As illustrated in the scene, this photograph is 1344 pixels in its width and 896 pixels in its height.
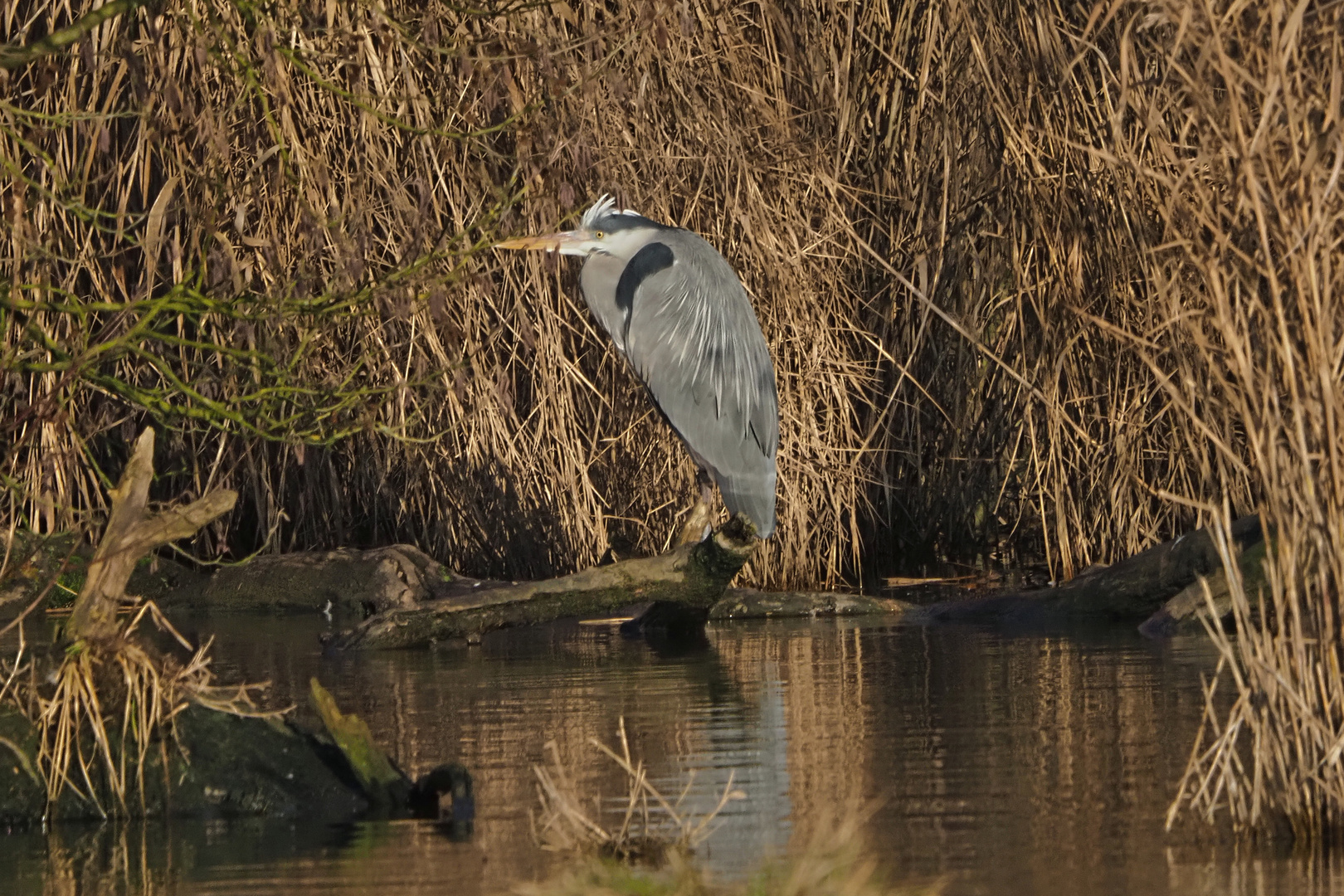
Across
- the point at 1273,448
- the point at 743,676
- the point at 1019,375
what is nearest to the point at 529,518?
the point at 1019,375

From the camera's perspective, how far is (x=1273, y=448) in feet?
11.2

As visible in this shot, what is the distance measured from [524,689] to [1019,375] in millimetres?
3367

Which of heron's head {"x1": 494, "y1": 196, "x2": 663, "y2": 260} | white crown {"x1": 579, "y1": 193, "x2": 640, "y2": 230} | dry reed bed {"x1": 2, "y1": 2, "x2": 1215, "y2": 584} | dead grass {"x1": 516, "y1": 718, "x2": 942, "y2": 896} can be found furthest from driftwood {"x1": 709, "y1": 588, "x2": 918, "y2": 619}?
dead grass {"x1": 516, "y1": 718, "x2": 942, "y2": 896}

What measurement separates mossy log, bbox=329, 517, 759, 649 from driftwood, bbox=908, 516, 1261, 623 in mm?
1269

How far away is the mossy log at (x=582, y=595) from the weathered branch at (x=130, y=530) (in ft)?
8.42

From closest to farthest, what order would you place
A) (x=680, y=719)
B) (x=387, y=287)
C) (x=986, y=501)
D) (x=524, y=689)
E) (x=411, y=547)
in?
(x=680, y=719) → (x=387, y=287) → (x=524, y=689) → (x=411, y=547) → (x=986, y=501)

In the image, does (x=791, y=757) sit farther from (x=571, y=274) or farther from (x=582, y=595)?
(x=571, y=274)

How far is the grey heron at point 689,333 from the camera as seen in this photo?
27.2 feet

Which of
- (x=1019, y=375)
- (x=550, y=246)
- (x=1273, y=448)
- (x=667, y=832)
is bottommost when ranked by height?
(x=667, y=832)

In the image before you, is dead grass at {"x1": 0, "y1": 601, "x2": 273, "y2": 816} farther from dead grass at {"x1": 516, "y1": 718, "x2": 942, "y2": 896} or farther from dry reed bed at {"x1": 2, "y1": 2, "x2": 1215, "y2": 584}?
dry reed bed at {"x1": 2, "y1": 2, "x2": 1215, "y2": 584}

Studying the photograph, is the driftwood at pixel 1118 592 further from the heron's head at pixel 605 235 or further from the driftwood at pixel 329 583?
the driftwood at pixel 329 583

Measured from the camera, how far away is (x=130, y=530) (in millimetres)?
4629

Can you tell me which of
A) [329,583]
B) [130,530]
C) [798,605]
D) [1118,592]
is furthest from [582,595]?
[130,530]

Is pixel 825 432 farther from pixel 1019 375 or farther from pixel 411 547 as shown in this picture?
pixel 411 547
